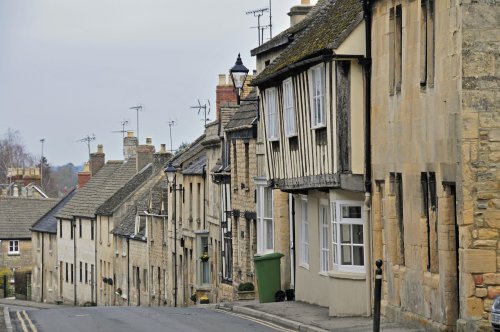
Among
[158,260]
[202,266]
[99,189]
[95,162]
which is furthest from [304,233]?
[95,162]

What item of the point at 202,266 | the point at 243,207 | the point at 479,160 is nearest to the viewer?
the point at 479,160

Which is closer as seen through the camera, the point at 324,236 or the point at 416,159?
the point at 416,159

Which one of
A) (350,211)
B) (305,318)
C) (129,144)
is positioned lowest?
(305,318)

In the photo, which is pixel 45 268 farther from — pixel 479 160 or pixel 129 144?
pixel 479 160

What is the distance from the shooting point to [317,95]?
27.6 m

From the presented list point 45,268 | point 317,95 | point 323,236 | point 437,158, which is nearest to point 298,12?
point 323,236

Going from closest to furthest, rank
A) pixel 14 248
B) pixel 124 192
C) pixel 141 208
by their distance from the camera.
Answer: pixel 141 208 → pixel 124 192 → pixel 14 248

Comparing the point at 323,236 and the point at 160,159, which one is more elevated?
the point at 160,159

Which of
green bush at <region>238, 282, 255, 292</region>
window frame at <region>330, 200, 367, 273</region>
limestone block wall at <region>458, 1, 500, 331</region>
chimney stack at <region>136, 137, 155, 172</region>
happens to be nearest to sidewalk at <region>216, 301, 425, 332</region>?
window frame at <region>330, 200, 367, 273</region>

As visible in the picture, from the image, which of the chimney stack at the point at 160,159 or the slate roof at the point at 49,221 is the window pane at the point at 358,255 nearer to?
the chimney stack at the point at 160,159

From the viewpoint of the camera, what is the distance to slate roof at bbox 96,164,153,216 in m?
67.5

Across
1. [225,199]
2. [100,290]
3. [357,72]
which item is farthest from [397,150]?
[100,290]

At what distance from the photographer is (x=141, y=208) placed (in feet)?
206

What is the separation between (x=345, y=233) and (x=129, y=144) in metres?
52.4
